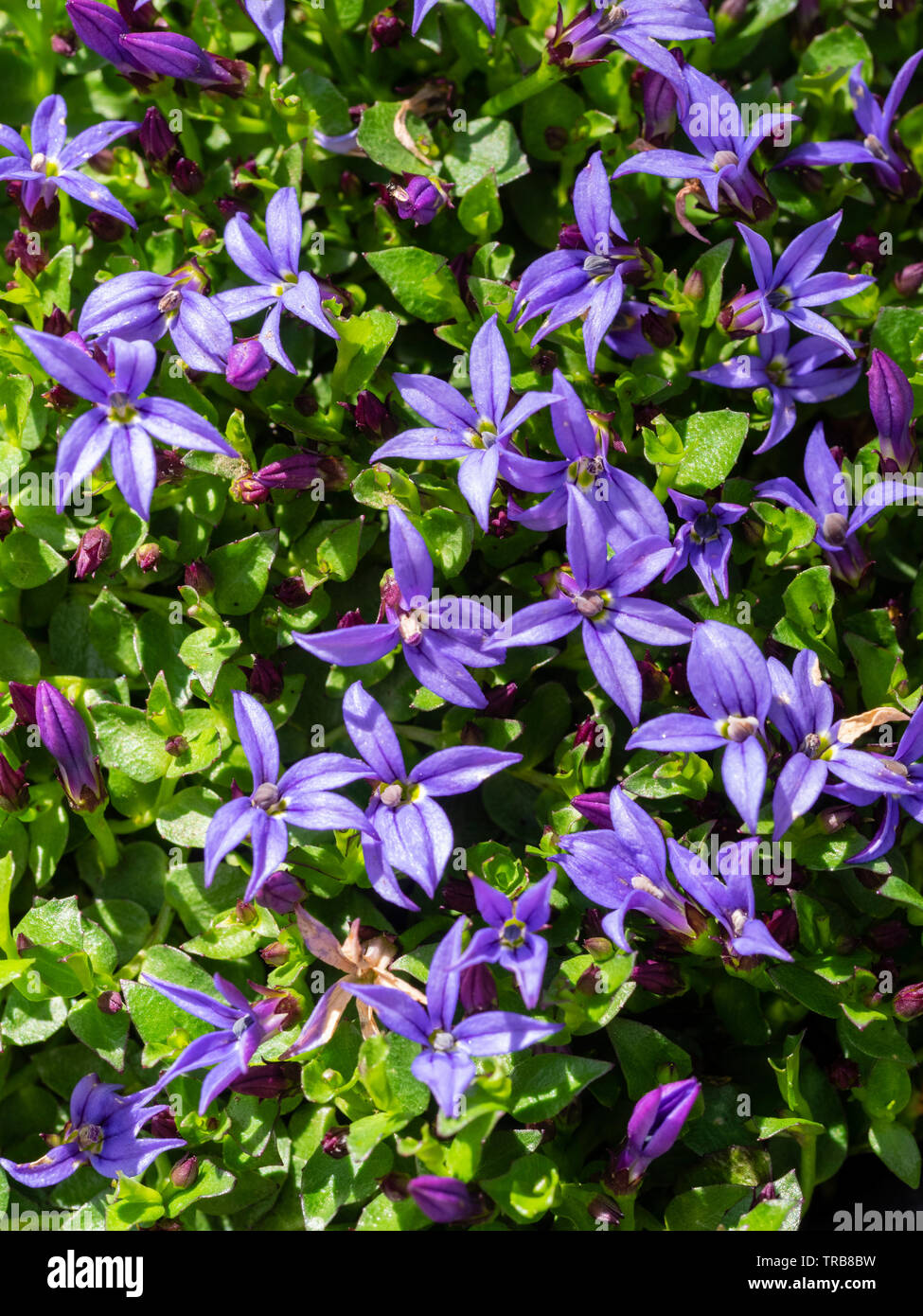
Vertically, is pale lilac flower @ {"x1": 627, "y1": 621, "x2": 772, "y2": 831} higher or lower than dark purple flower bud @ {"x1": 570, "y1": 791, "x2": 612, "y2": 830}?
higher

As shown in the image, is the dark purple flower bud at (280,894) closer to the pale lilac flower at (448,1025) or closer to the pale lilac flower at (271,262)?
the pale lilac flower at (448,1025)

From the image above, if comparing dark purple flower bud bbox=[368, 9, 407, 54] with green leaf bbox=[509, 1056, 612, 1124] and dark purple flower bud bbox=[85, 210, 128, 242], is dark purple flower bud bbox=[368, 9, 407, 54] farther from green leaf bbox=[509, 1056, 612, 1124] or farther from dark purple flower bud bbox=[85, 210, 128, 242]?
green leaf bbox=[509, 1056, 612, 1124]

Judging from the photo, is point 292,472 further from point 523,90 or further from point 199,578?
point 523,90

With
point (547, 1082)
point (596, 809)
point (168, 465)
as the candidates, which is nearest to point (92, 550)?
point (168, 465)

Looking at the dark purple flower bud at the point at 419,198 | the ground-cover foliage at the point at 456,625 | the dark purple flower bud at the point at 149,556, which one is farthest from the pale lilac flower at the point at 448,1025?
the dark purple flower bud at the point at 419,198

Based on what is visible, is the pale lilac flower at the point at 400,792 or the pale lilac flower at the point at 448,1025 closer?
the pale lilac flower at the point at 448,1025

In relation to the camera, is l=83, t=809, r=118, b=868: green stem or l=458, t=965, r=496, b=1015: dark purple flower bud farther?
l=83, t=809, r=118, b=868: green stem

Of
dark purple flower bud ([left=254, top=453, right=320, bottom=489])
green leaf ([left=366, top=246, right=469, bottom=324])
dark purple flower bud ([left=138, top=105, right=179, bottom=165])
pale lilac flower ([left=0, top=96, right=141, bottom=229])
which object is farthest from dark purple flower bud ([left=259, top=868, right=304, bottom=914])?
dark purple flower bud ([left=138, top=105, right=179, bottom=165])
